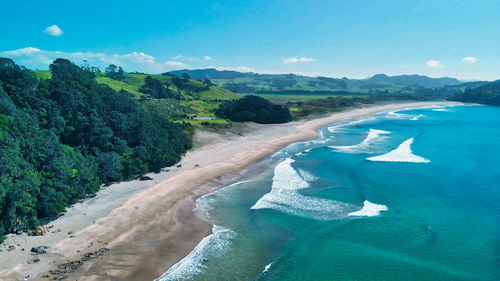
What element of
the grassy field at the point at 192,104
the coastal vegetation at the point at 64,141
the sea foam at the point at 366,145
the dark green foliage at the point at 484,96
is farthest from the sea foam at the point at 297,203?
the dark green foliage at the point at 484,96

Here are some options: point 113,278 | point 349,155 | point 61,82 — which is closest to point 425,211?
point 349,155

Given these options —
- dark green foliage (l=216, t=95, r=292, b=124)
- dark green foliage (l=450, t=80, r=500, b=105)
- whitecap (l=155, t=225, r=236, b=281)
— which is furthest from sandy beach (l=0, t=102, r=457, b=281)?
dark green foliage (l=450, t=80, r=500, b=105)

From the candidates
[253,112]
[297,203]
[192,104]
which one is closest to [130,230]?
[297,203]

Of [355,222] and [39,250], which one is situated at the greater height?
[39,250]

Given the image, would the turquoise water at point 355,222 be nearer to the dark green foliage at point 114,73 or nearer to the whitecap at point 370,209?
the whitecap at point 370,209

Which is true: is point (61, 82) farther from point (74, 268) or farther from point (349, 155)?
point (349, 155)

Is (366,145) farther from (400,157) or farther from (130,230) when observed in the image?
(130,230)

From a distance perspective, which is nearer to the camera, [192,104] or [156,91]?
[192,104]
